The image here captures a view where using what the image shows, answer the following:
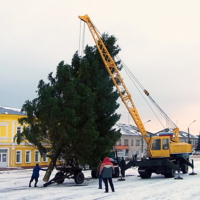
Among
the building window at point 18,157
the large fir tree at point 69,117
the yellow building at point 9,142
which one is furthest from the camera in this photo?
the building window at point 18,157

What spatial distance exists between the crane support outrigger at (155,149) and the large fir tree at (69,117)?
4.12 m

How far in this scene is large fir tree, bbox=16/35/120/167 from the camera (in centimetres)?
2359

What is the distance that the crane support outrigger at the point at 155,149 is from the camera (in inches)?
1128

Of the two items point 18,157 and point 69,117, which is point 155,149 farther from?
point 18,157

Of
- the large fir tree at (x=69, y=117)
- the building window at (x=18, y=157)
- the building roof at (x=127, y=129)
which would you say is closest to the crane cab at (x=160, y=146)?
the large fir tree at (x=69, y=117)

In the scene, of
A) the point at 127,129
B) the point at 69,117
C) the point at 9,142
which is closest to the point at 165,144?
the point at 69,117

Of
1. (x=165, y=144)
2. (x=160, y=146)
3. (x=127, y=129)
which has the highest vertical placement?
(x=127, y=129)

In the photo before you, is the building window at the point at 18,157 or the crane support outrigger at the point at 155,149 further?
the building window at the point at 18,157

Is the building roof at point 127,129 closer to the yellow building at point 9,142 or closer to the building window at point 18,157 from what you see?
the building window at point 18,157

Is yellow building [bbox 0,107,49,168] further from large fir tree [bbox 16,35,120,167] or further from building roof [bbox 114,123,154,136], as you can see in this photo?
building roof [bbox 114,123,154,136]

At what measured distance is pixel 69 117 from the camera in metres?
23.3

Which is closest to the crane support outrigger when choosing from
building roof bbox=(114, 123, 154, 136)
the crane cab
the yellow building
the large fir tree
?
the crane cab

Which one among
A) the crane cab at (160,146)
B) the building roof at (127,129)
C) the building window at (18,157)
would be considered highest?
the building roof at (127,129)

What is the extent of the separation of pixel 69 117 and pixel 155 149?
10.1 m
